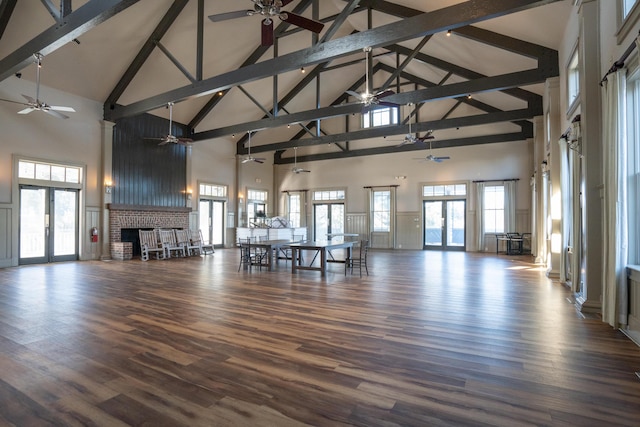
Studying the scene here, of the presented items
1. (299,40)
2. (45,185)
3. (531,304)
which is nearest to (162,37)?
(299,40)

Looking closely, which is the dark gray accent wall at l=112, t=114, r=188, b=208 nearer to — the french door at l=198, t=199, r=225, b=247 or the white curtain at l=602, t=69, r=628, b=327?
the french door at l=198, t=199, r=225, b=247

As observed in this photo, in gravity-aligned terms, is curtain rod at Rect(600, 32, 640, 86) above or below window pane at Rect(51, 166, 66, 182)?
above

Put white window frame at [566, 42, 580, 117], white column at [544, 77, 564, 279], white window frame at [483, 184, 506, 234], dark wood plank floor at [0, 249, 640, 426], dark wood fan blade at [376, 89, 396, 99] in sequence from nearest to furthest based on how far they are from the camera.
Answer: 1. dark wood plank floor at [0, 249, 640, 426]
2. white window frame at [566, 42, 580, 117]
3. white column at [544, 77, 564, 279]
4. dark wood fan blade at [376, 89, 396, 99]
5. white window frame at [483, 184, 506, 234]

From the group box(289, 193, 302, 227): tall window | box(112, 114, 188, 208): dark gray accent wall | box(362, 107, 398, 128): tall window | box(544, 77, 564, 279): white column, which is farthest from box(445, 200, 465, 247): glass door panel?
box(112, 114, 188, 208): dark gray accent wall

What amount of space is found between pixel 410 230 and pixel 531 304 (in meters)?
8.98

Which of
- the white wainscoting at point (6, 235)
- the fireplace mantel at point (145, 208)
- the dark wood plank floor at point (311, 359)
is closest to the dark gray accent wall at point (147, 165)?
the fireplace mantel at point (145, 208)

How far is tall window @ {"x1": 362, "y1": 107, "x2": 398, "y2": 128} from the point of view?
12875mm

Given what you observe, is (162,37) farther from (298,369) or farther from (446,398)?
(446,398)

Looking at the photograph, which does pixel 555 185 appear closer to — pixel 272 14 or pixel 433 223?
pixel 272 14

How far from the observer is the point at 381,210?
13961 mm

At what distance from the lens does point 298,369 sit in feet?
8.16

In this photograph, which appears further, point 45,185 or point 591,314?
point 45,185

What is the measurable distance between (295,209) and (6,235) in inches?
395

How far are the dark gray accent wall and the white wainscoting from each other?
2356mm
